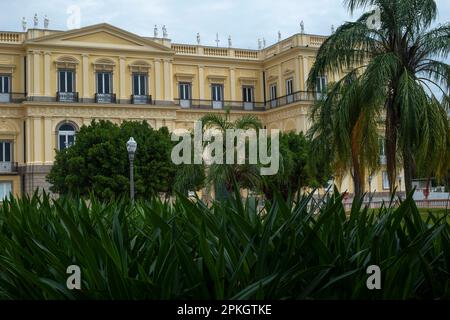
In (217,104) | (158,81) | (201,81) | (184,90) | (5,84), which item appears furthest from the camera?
(217,104)

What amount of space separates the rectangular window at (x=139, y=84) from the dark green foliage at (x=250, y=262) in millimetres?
38522

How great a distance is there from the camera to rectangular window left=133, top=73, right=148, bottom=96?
4172 centimetres

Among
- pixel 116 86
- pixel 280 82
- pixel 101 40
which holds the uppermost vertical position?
pixel 101 40

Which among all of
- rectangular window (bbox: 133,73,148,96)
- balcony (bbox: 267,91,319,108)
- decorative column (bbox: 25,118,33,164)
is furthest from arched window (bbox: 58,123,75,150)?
balcony (bbox: 267,91,319,108)

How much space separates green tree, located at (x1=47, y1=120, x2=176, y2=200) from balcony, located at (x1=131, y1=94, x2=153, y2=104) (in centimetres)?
909

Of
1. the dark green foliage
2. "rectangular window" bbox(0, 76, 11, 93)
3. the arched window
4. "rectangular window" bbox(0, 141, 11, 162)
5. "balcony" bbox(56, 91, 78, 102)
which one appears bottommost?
the dark green foliage

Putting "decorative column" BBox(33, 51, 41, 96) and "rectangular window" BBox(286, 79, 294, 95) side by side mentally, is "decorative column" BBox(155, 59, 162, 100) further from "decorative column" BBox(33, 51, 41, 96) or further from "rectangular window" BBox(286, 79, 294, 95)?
"rectangular window" BBox(286, 79, 294, 95)

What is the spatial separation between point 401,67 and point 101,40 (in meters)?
28.4

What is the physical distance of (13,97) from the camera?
130ft

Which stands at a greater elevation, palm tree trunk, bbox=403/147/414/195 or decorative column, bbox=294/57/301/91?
decorative column, bbox=294/57/301/91

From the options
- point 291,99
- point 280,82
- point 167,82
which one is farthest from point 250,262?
point 280,82

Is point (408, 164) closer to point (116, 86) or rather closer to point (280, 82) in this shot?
point (116, 86)

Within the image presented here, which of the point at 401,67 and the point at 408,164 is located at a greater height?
the point at 401,67

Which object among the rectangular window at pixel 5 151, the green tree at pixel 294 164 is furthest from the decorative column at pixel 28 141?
the green tree at pixel 294 164
